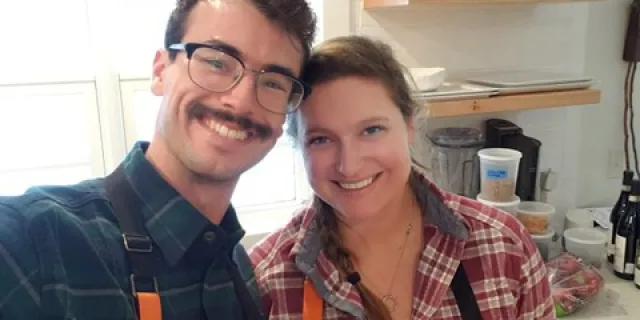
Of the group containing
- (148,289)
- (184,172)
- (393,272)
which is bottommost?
(393,272)

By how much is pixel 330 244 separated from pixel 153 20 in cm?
115

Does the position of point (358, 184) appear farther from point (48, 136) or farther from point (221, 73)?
point (48, 136)

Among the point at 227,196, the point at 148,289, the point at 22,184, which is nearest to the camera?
the point at 148,289

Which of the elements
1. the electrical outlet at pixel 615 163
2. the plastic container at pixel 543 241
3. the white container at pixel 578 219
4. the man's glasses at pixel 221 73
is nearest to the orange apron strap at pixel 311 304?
the man's glasses at pixel 221 73

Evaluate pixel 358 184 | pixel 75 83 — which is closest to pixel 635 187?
pixel 358 184

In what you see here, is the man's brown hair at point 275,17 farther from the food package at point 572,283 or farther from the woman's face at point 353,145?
the food package at point 572,283

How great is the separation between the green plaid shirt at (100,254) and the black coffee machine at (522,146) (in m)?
1.29

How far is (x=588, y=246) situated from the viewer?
6.52 ft

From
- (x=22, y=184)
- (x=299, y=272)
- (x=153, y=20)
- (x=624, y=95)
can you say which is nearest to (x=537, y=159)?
(x=624, y=95)

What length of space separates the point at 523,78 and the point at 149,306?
1534 mm

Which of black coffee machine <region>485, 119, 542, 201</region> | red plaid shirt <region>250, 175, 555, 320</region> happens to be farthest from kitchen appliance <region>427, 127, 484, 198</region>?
red plaid shirt <region>250, 175, 555, 320</region>

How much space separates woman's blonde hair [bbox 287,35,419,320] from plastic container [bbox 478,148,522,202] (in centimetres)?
69

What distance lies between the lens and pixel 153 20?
205 cm

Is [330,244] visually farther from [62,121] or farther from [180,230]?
[62,121]
